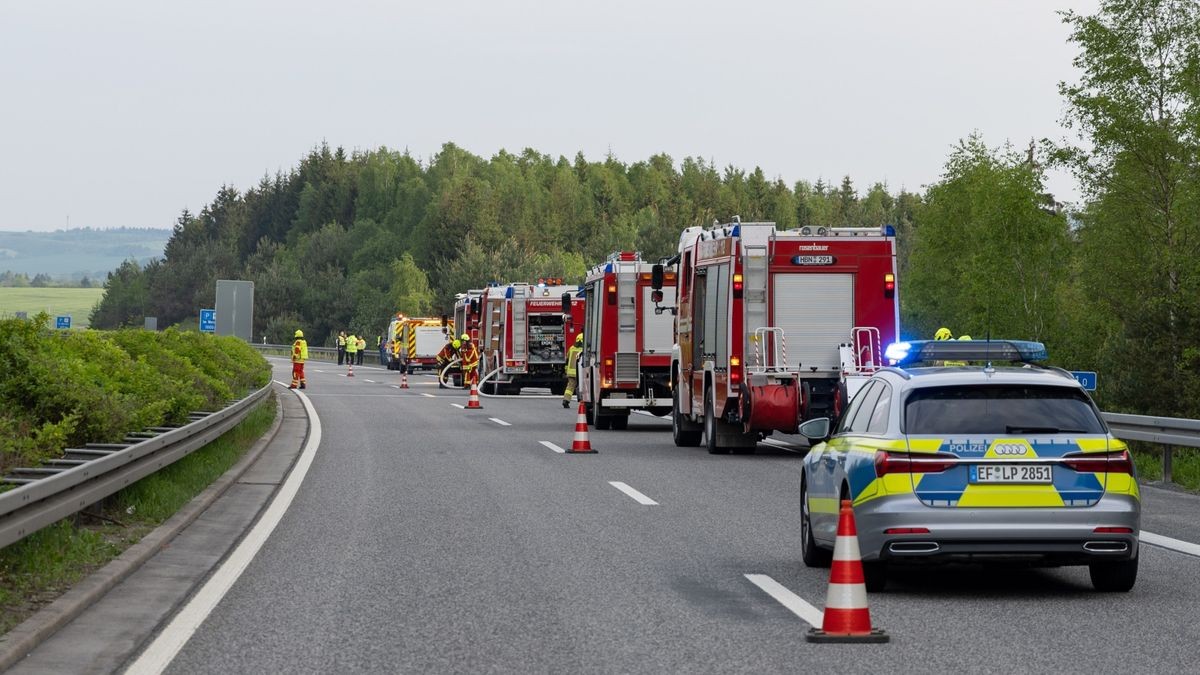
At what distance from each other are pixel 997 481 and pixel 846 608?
5.39 feet

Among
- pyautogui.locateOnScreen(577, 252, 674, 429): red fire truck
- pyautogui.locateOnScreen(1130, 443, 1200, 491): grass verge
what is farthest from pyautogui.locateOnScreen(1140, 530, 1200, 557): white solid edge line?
pyautogui.locateOnScreen(577, 252, 674, 429): red fire truck

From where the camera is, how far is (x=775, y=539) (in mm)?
12383

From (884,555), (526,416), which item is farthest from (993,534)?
(526,416)

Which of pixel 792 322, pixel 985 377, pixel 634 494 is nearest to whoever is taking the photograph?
pixel 985 377

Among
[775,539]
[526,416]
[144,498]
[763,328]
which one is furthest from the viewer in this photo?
[526,416]

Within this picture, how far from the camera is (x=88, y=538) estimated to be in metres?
10.9

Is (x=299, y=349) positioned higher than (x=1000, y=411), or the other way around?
(x=299, y=349)

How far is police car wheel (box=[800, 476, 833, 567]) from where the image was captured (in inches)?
423

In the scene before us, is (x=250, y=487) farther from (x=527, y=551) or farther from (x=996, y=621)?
(x=996, y=621)

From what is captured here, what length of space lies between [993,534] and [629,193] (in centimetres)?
18198

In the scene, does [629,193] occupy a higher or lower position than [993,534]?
higher

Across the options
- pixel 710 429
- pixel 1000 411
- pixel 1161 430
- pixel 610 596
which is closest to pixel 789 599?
pixel 610 596

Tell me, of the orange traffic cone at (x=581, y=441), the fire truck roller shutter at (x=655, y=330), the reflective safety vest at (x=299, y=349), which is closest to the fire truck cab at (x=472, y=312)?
the reflective safety vest at (x=299, y=349)

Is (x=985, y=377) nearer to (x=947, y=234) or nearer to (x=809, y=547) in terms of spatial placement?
(x=809, y=547)
